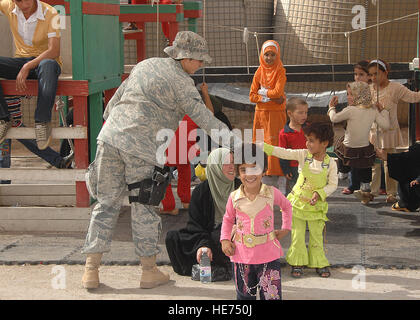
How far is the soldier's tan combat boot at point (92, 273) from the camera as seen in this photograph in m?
5.33

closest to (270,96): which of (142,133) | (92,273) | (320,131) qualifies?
(320,131)

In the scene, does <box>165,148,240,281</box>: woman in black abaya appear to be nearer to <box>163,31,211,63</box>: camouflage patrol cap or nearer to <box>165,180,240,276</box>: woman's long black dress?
<box>165,180,240,276</box>: woman's long black dress

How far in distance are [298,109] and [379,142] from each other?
47.5 inches

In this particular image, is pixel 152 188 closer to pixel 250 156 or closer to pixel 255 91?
pixel 250 156

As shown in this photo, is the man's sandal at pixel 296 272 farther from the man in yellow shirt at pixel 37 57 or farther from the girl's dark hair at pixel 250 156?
the man in yellow shirt at pixel 37 57

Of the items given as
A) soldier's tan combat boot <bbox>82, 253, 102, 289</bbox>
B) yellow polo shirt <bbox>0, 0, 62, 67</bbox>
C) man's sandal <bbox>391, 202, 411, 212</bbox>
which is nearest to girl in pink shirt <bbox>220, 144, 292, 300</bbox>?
soldier's tan combat boot <bbox>82, 253, 102, 289</bbox>

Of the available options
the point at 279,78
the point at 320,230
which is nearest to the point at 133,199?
the point at 320,230

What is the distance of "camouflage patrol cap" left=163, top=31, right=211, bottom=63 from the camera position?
5.29 metres

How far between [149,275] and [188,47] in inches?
63.4

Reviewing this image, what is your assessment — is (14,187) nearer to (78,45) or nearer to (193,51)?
(78,45)

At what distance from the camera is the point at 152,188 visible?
17.1 ft

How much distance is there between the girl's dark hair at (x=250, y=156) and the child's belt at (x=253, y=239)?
1.32 feet

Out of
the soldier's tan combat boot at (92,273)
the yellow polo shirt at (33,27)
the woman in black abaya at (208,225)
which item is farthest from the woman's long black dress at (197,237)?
the yellow polo shirt at (33,27)

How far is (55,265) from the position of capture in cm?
594
